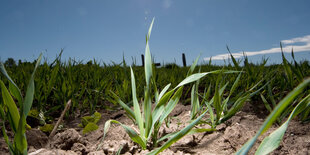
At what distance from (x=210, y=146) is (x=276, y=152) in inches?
11.1

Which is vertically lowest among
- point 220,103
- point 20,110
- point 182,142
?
point 182,142

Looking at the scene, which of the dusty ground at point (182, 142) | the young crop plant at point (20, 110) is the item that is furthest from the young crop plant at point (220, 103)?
the young crop plant at point (20, 110)

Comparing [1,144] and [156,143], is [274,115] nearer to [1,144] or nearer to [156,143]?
[156,143]

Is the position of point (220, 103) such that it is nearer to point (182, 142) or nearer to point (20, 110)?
point (182, 142)

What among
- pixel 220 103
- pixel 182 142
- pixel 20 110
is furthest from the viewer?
pixel 220 103

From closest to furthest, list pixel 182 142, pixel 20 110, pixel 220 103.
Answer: pixel 20 110
pixel 182 142
pixel 220 103

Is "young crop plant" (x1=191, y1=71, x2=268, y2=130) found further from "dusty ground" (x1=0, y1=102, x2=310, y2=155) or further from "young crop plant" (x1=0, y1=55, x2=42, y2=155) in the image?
"young crop plant" (x1=0, y1=55, x2=42, y2=155)

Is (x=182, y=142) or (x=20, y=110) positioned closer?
(x=20, y=110)

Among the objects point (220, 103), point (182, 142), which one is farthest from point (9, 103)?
point (220, 103)

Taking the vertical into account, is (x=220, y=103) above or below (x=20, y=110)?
below

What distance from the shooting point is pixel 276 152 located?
91cm

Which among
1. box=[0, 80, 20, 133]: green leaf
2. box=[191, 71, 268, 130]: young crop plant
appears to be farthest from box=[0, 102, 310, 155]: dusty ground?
box=[0, 80, 20, 133]: green leaf

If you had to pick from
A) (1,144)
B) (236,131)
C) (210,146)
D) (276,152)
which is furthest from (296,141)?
(1,144)

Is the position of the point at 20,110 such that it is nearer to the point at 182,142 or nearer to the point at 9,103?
the point at 9,103
